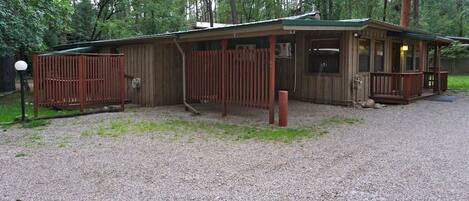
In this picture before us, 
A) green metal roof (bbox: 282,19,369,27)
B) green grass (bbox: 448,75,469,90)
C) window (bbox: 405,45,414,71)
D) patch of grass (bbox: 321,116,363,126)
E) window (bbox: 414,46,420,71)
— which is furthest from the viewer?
green grass (bbox: 448,75,469,90)

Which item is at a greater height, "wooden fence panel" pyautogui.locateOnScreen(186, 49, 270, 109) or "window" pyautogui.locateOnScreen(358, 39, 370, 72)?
"window" pyautogui.locateOnScreen(358, 39, 370, 72)

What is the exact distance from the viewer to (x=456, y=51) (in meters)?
A: 24.9

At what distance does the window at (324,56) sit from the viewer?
429 inches

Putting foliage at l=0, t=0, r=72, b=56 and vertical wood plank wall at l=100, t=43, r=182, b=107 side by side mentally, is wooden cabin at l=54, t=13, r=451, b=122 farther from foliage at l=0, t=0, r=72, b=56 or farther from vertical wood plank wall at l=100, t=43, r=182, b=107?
foliage at l=0, t=0, r=72, b=56

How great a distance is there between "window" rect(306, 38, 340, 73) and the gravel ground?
3.58 meters


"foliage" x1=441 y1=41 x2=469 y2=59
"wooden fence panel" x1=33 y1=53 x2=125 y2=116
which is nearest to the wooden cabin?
"wooden fence panel" x1=33 y1=53 x2=125 y2=116

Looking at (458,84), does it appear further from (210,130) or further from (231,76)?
(210,130)

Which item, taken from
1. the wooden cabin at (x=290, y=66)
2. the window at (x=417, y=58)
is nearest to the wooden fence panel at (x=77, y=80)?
the wooden cabin at (x=290, y=66)

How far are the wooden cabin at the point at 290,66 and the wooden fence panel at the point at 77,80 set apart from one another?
43.3 inches

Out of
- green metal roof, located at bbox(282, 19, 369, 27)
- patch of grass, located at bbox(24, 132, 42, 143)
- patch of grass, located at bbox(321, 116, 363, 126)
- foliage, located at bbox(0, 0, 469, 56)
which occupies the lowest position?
patch of grass, located at bbox(24, 132, 42, 143)

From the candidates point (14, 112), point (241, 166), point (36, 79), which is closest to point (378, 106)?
point (241, 166)

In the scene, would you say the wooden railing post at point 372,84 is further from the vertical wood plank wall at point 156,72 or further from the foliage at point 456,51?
Answer: the foliage at point 456,51

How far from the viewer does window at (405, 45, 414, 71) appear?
13633 millimetres

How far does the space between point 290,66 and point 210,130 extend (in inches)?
216
